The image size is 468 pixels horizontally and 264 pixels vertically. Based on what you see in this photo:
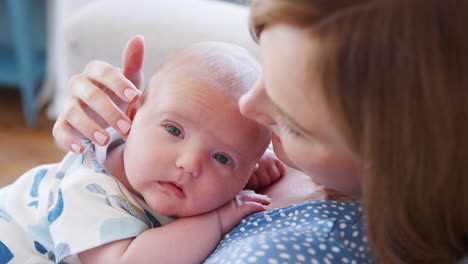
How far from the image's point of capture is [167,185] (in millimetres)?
850

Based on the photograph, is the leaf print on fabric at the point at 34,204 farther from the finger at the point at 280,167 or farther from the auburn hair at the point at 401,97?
the auburn hair at the point at 401,97

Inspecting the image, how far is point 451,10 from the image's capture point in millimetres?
495

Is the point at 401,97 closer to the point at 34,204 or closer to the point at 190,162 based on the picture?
the point at 190,162

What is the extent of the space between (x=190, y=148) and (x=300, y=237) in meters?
0.23

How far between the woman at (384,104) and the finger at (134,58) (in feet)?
1.29

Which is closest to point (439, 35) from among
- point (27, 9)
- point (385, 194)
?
point (385, 194)

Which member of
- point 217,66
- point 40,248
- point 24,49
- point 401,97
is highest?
point 401,97

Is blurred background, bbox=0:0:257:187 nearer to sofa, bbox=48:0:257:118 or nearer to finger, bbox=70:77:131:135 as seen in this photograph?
sofa, bbox=48:0:257:118

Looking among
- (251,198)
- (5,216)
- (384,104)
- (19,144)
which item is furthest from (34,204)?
(19,144)

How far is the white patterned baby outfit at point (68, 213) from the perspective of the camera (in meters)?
0.81

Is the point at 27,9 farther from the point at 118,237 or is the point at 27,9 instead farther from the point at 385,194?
the point at 385,194

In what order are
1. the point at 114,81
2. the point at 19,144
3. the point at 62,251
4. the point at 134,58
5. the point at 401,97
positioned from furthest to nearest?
the point at 19,144, the point at 134,58, the point at 114,81, the point at 62,251, the point at 401,97

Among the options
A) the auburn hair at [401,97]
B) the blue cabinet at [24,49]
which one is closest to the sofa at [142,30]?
the auburn hair at [401,97]

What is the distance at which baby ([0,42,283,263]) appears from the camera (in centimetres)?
81
